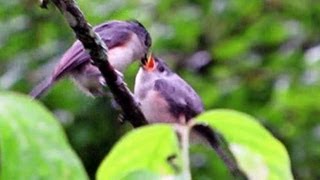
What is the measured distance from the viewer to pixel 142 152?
2.01 feet

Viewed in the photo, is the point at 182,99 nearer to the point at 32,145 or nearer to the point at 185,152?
the point at 185,152

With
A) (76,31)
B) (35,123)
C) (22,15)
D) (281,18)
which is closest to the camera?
(35,123)

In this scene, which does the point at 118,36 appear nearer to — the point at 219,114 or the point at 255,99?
the point at 219,114

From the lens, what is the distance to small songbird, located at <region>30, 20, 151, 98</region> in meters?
1.28

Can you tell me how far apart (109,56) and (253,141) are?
23.5 inches

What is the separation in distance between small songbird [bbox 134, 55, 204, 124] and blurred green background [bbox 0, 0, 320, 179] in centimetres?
162

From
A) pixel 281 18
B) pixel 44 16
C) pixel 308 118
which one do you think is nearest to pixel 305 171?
pixel 308 118

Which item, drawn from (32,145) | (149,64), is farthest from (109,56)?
(32,145)

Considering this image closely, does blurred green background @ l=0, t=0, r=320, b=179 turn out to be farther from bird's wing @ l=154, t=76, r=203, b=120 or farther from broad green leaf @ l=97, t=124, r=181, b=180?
broad green leaf @ l=97, t=124, r=181, b=180

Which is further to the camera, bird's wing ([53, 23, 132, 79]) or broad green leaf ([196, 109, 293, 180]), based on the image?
bird's wing ([53, 23, 132, 79])

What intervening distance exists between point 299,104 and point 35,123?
2.66m

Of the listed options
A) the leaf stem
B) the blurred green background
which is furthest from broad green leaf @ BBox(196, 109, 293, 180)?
the blurred green background

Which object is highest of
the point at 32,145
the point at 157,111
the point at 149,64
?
the point at 32,145

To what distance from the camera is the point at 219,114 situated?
62 cm
